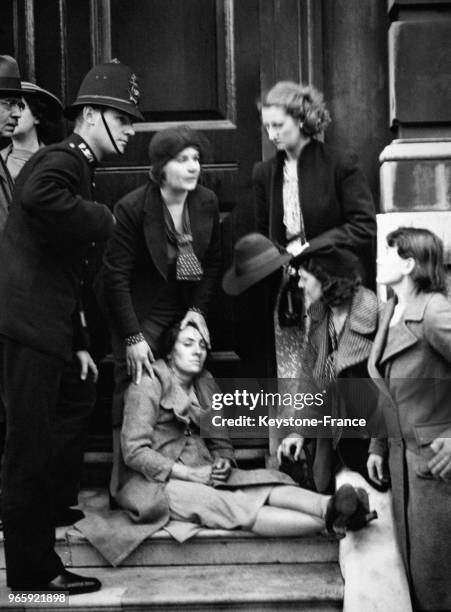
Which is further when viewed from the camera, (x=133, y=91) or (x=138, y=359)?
(x=138, y=359)

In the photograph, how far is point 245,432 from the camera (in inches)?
211

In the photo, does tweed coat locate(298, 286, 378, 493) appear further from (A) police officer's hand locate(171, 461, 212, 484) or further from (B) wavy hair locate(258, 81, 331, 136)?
(B) wavy hair locate(258, 81, 331, 136)

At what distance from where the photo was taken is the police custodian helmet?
4.45 metres

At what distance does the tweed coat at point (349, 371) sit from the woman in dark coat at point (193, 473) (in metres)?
0.19

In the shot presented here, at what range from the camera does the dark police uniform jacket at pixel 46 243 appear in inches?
160

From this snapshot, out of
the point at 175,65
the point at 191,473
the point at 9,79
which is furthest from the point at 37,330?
the point at 175,65

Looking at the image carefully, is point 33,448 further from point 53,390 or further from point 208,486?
point 208,486

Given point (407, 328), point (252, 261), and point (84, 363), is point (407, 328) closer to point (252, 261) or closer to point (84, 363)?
point (252, 261)

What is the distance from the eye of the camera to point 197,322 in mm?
4984

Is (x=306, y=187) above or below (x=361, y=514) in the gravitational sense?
above

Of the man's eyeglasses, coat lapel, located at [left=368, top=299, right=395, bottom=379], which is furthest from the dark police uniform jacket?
coat lapel, located at [left=368, top=299, right=395, bottom=379]

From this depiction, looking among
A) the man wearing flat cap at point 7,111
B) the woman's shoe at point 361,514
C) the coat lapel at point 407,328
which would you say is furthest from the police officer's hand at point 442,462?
the man wearing flat cap at point 7,111

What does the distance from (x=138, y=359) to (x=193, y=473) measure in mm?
547

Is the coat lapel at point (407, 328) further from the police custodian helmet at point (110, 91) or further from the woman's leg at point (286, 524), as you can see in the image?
the police custodian helmet at point (110, 91)
